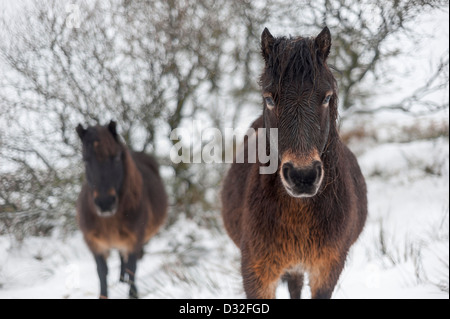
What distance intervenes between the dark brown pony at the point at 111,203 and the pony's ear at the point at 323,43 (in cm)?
250

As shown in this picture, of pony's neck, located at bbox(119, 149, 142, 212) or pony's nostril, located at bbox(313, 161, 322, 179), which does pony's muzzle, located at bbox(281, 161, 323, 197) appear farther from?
pony's neck, located at bbox(119, 149, 142, 212)

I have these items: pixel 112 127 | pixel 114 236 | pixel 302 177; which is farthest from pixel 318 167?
pixel 114 236

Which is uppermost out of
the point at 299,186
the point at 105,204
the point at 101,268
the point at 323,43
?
the point at 323,43

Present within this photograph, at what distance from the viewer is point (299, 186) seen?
6.21ft

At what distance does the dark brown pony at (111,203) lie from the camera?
3881 mm

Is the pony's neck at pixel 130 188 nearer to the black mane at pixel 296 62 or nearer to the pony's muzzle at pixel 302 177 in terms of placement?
the black mane at pixel 296 62

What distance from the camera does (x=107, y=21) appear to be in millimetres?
4457

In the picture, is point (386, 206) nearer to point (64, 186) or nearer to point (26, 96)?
point (64, 186)

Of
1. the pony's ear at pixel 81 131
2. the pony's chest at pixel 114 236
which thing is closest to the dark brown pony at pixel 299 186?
the pony's ear at pixel 81 131

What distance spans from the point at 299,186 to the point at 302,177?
0.16ft

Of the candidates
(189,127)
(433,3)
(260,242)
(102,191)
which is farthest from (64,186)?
(433,3)

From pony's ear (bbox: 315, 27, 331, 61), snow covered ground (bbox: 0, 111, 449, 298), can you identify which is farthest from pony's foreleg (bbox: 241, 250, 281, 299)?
snow covered ground (bbox: 0, 111, 449, 298)

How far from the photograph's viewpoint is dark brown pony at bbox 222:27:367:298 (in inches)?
77.3

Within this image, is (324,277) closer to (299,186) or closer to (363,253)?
(299,186)
